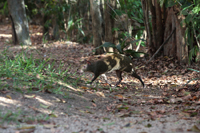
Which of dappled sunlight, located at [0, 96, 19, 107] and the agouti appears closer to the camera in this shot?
dappled sunlight, located at [0, 96, 19, 107]

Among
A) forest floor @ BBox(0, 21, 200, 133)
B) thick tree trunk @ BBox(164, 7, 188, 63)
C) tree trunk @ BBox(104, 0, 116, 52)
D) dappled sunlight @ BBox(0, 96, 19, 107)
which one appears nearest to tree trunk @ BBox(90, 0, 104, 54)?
tree trunk @ BBox(104, 0, 116, 52)

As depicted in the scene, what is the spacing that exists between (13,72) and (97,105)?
1.51 m

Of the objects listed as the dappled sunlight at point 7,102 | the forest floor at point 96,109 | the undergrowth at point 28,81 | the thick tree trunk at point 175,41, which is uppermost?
the thick tree trunk at point 175,41

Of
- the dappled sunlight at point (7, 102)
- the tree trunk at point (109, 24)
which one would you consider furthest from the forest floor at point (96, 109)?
the tree trunk at point (109, 24)

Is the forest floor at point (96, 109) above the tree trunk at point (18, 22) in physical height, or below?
below

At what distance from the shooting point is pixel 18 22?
27.8 ft

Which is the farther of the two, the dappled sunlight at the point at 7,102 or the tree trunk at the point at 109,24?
the tree trunk at the point at 109,24

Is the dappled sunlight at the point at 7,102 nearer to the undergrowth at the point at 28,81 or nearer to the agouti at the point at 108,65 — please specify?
the undergrowth at the point at 28,81

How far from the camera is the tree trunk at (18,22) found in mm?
8414

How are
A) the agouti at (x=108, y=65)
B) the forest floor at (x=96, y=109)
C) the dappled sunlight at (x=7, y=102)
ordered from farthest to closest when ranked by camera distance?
the agouti at (x=108, y=65), the dappled sunlight at (x=7, y=102), the forest floor at (x=96, y=109)

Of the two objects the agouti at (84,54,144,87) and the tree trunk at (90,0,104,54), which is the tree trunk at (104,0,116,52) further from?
the agouti at (84,54,144,87)

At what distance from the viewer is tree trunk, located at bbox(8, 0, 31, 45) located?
841 cm

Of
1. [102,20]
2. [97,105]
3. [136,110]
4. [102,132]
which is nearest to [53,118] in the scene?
[102,132]

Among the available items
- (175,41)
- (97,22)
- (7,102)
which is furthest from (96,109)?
(175,41)
